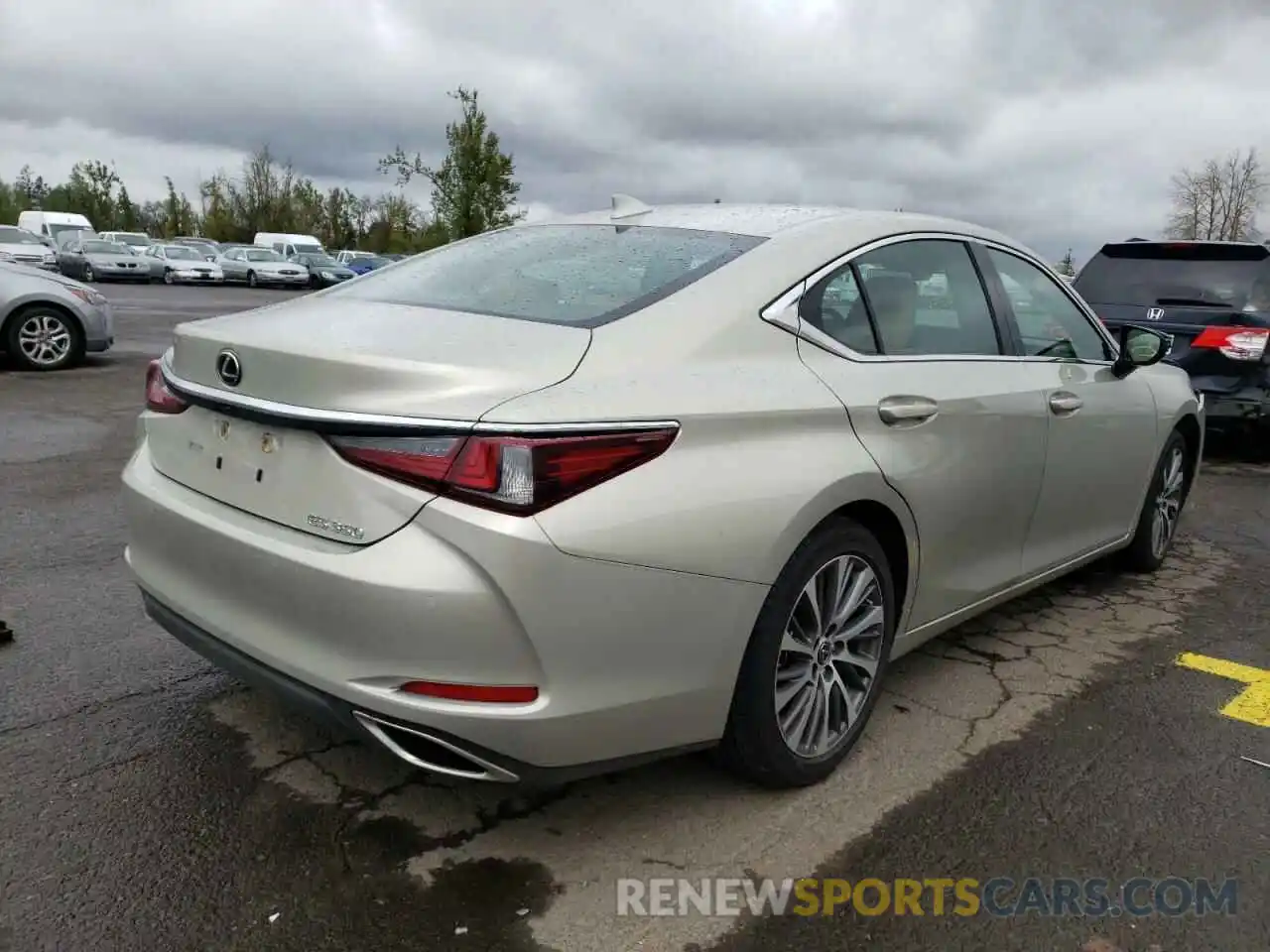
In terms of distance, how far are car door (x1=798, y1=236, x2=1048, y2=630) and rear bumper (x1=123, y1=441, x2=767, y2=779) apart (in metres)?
0.74

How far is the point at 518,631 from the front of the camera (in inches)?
83.0

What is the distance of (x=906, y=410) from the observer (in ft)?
9.58

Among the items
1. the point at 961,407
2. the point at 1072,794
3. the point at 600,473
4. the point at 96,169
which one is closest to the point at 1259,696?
the point at 1072,794

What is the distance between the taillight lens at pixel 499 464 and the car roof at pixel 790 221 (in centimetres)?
111

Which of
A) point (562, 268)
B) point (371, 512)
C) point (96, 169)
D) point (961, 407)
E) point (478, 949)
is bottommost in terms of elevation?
point (478, 949)

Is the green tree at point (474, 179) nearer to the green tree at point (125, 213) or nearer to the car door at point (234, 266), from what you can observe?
the car door at point (234, 266)

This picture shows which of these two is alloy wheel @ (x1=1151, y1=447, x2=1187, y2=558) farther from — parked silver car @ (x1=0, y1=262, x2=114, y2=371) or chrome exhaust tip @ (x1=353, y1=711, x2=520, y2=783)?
parked silver car @ (x1=0, y1=262, x2=114, y2=371)

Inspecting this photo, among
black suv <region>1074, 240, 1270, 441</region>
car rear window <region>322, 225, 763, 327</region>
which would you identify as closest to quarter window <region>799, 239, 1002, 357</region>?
car rear window <region>322, 225, 763, 327</region>

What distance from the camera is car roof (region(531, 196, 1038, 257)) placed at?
301 centimetres

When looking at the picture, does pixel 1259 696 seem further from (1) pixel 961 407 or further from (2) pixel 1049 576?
(1) pixel 961 407

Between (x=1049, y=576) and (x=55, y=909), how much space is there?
3385mm

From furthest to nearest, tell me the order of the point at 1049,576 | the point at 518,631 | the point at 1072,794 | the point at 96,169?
the point at 96,169 < the point at 1049,576 < the point at 1072,794 < the point at 518,631

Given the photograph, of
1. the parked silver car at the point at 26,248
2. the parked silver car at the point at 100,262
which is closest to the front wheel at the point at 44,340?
the parked silver car at the point at 26,248

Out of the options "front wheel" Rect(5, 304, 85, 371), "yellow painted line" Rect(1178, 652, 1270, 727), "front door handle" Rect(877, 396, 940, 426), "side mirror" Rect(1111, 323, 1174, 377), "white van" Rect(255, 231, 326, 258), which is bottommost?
"yellow painted line" Rect(1178, 652, 1270, 727)
